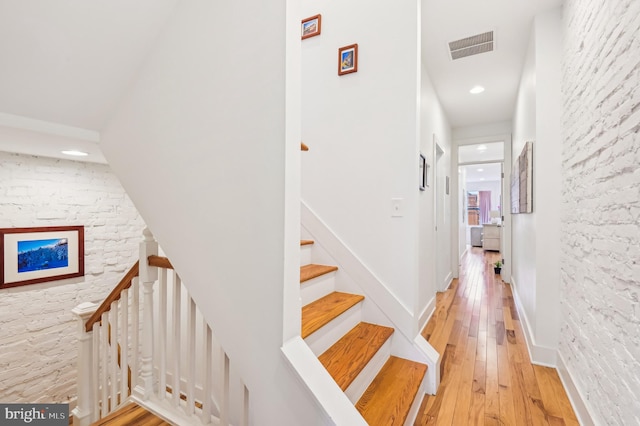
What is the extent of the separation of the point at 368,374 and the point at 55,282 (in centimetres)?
331

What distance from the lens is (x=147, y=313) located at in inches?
61.4

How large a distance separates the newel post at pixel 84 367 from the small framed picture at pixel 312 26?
2.64 meters

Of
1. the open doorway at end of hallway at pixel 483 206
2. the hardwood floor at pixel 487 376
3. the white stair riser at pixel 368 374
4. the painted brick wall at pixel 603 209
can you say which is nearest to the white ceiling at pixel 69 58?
the white stair riser at pixel 368 374

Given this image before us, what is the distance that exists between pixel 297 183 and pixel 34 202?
3.30 m

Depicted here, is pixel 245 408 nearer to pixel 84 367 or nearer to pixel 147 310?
pixel 147 310

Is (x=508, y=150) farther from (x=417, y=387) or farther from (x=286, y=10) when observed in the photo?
(x=286, y=10)

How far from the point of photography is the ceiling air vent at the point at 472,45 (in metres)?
2.79

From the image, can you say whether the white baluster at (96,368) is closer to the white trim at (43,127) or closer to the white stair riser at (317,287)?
the white trim at (43,127)

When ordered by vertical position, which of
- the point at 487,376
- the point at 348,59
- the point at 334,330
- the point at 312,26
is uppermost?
the point at 312,26

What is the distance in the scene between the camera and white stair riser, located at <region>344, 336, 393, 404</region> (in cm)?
145

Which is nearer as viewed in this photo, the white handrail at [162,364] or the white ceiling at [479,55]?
the white handrail at [162,364]

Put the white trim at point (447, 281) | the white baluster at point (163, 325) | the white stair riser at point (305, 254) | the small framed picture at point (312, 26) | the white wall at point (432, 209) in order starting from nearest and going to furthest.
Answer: the white baluster at point (163, 325) < the white stair riser at point (305, 254) < the small framed picture at point (312, 26) < the white wall at point (432, 209) < the white trim at point (447, 281)

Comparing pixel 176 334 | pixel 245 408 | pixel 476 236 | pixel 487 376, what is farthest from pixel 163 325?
pixel 476 236

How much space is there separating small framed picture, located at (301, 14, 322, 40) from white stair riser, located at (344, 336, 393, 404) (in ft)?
7.99
